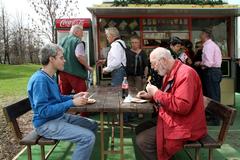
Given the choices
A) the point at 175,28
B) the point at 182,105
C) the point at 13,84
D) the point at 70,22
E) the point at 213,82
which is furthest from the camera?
the point at 13,84

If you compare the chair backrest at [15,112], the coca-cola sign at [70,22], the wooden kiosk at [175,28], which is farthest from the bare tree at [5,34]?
the chair backrest at [15,112]

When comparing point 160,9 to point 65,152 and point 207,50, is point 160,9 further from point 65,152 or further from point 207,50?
point 65,152

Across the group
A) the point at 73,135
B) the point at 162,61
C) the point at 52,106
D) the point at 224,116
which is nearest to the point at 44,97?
the point at 52,106

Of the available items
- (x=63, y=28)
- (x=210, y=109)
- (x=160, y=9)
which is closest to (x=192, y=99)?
(x=210, y=109)

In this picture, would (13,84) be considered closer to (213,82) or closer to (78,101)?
(213,82)

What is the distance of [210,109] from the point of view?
459cm

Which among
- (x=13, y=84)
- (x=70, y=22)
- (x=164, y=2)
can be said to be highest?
(x=164, y=2)

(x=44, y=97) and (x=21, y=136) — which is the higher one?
(x=44, y=97)

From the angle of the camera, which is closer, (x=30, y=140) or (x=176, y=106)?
(x=176, y=106)

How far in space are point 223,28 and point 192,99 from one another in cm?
570

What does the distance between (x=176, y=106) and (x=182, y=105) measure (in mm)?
60

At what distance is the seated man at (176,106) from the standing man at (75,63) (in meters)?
2.91

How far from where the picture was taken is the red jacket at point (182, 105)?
3588mm

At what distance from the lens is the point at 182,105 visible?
3.56 metres
